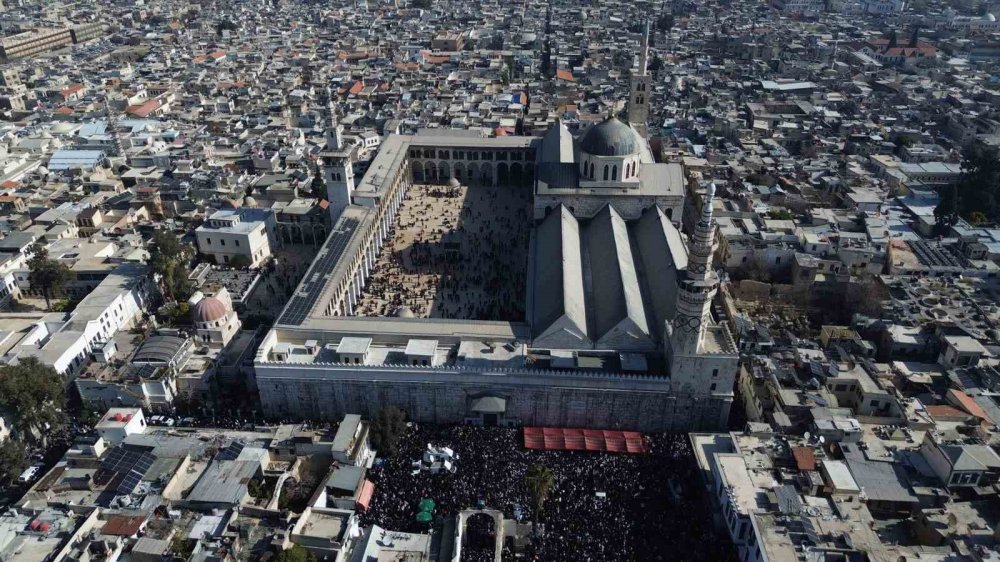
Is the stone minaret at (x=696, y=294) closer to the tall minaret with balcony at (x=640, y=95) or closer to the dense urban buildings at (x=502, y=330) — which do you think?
the dense urban buildings at (x=502, y=330)

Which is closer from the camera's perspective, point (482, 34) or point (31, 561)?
point (31, 561)

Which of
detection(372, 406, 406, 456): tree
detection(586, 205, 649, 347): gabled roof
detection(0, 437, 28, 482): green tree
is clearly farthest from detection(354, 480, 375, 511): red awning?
detection(0, 437, 28, 482): green tree

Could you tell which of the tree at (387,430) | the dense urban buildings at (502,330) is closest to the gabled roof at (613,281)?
the dense urban buildings at (502,330)

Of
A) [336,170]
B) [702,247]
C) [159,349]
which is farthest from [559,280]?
[159,349]

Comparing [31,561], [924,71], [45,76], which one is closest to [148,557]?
[31,561]

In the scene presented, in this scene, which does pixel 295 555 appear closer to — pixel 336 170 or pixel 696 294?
pixel 696 294

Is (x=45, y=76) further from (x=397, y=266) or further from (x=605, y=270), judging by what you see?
(x=605, y=270)
